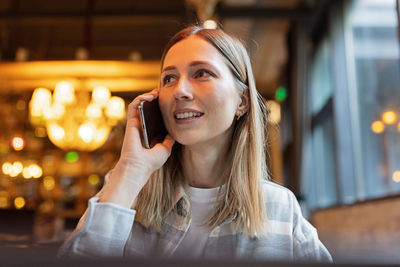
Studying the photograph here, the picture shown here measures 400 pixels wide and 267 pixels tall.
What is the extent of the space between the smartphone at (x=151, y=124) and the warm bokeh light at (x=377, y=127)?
10.8 ft

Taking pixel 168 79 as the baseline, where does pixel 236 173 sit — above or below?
below

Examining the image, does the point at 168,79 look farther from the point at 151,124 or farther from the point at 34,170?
the point at 34,170

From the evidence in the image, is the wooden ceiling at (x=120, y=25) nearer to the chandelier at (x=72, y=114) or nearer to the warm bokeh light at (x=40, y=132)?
the warm bokeh light at (x=40, y=132)

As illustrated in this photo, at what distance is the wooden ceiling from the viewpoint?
6.21m

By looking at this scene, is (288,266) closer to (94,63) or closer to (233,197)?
(233,197)

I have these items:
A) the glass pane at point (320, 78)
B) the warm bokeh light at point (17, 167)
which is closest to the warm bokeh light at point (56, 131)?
the warm bokeh light at point (17, 167)

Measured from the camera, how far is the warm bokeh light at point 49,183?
6973 mm

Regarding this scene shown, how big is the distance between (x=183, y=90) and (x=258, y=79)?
8246 millimetres

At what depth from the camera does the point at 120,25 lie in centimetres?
737

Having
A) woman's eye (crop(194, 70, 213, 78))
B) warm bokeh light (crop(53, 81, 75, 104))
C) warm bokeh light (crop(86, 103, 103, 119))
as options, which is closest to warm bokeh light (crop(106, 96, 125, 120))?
warm bokeh light (crop(86, 103, 103, 119))

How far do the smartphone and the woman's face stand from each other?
0.06ft

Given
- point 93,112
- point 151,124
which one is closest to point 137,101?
point 151,124

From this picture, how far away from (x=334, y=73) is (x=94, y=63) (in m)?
2.96

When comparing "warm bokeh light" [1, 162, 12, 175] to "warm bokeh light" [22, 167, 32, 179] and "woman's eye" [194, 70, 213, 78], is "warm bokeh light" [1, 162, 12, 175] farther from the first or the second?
"woman's eye" [194, 70, 213, 78]
